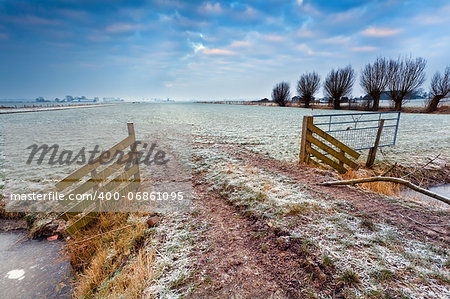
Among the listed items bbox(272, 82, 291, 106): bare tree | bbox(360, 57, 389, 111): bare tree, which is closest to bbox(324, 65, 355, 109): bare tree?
bbox(360, 57, 389, 111): bare tree

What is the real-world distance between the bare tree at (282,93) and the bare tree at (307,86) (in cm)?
1125

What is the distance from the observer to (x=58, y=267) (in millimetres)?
3531

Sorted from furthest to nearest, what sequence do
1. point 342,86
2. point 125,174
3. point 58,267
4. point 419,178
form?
1. point 342,86
2. point 419,178
3. point 125,174
4. point 58,267

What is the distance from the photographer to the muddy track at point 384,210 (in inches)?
130

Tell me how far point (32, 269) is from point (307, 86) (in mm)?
58119

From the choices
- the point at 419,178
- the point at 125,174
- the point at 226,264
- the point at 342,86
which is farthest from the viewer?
the point at 342,86

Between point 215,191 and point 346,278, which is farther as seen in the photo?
point 215,191

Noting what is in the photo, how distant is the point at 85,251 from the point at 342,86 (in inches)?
1937

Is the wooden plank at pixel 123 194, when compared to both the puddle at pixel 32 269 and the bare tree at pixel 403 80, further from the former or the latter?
the bare tree at pixel 403 80

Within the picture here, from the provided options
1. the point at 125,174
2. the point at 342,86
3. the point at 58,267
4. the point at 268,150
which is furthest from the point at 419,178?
the point at 342,86

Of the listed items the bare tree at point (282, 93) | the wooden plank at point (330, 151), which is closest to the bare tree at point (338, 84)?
the bare tree at point (282, 93)

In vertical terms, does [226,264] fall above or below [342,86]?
below

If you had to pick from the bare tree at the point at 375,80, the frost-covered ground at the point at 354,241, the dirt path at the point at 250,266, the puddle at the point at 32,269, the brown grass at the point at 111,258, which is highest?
the bare tree at the point at 375,80

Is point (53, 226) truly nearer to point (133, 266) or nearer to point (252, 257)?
point (133, 266)
